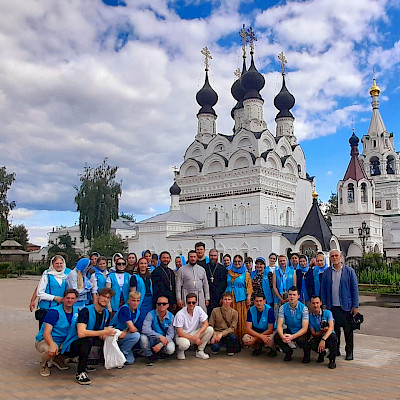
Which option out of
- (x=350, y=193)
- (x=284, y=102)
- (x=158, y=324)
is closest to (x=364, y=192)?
(x=350, y=193)

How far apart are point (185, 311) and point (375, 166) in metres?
35.9

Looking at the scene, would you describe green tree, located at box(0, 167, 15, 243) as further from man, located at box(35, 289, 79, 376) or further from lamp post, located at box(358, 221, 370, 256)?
man, located at box(35, 289, 79, 376)

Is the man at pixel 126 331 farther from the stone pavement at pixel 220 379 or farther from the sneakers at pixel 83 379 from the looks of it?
the sneakers at pixel 83 379

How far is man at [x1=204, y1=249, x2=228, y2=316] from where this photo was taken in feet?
22.0

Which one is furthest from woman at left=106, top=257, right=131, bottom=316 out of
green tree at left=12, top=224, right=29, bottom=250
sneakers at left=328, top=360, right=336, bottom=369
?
green tree at left=12, top=224, right=29, bottom=250

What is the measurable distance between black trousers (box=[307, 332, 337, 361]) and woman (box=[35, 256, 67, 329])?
3235mm

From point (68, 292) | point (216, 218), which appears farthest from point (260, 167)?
point (68, 292)

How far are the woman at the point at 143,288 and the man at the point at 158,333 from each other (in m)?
0.17

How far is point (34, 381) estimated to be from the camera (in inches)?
193

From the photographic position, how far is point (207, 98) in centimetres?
3697

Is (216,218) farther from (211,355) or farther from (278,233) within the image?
(211,355)

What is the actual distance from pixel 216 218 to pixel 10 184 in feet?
70.4

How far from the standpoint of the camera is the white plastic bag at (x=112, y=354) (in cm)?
503

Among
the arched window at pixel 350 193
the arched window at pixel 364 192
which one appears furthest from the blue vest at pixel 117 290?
the arched window at pixel 364 192
